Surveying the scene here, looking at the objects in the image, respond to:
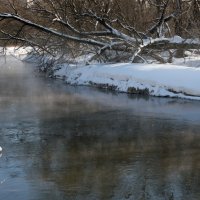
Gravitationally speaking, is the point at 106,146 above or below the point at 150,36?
below

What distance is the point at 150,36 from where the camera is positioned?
78.0 feet

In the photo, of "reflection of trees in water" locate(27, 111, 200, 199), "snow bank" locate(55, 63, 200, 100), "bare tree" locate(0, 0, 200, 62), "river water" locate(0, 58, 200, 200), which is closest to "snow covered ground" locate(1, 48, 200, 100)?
"snow bank" locate(55, 63, 200, 100)

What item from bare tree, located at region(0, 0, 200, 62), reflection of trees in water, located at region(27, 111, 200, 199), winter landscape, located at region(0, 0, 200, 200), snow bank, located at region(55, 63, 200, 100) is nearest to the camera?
reflection of trees in water, located at region(27, 111, 200, 199)

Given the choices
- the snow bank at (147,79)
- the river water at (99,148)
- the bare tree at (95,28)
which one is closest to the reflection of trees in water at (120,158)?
the river water at (99,148)

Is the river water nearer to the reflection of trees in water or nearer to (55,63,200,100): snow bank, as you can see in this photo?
the reflection of trees in water

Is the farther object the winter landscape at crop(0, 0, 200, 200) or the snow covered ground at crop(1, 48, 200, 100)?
the snow covered ground at crop(1, 48, 200, 100)

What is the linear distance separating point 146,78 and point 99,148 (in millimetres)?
8137

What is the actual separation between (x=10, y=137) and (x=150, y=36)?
14.2 meters

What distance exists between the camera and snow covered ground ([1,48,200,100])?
16422mm

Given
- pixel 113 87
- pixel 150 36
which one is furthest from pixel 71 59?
pixel 113 87

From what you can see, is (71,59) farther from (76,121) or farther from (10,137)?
(10,137)

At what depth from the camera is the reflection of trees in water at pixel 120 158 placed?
23.8ft

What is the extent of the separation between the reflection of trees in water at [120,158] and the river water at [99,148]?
0.01 metres

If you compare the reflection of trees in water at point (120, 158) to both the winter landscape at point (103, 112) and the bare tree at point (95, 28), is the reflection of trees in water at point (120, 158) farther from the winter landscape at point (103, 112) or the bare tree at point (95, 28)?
the bare tree at point (95, 28)
